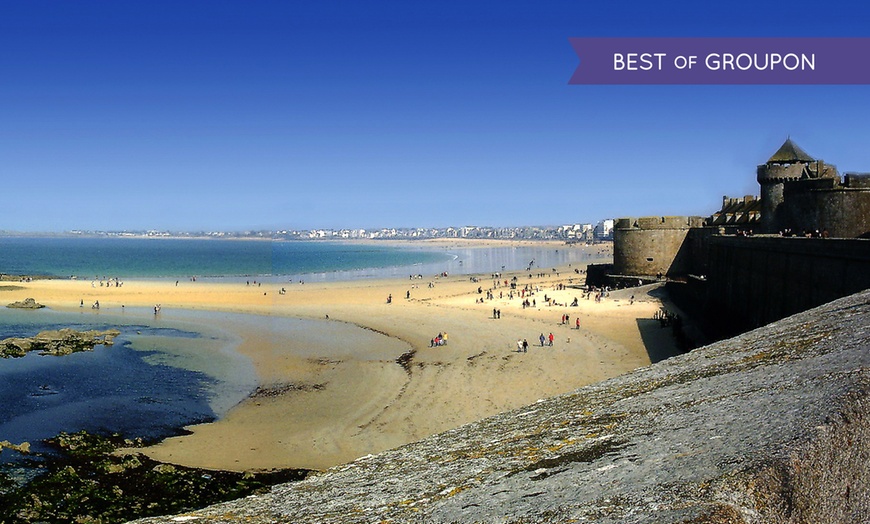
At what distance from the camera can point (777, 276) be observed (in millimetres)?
A: 20062

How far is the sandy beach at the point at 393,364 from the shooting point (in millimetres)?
20266

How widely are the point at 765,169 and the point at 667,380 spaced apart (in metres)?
36.6

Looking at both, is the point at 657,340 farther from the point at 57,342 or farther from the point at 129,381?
the point at 57,342

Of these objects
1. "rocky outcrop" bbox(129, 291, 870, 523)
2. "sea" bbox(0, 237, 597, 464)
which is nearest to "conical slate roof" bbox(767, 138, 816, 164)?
"sea" bbox(0, 237, 597, 464)

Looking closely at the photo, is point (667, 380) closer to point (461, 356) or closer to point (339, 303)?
point (461, 356)

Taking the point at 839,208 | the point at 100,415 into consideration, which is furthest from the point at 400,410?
the point at 839,208

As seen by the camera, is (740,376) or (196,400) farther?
(196,400)

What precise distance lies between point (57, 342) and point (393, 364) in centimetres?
2046

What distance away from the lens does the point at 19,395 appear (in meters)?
25.6

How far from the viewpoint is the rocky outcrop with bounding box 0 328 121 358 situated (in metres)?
34.6

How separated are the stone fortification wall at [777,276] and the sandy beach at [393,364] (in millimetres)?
3804

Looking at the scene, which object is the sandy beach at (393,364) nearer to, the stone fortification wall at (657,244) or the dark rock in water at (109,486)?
the dark rock in water at (109,486)

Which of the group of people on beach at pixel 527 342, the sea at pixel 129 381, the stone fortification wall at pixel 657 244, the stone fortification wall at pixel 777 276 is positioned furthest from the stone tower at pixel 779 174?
the sea at pixel 129 381

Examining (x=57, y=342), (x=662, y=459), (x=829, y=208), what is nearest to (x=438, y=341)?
(x=829, y=208)
